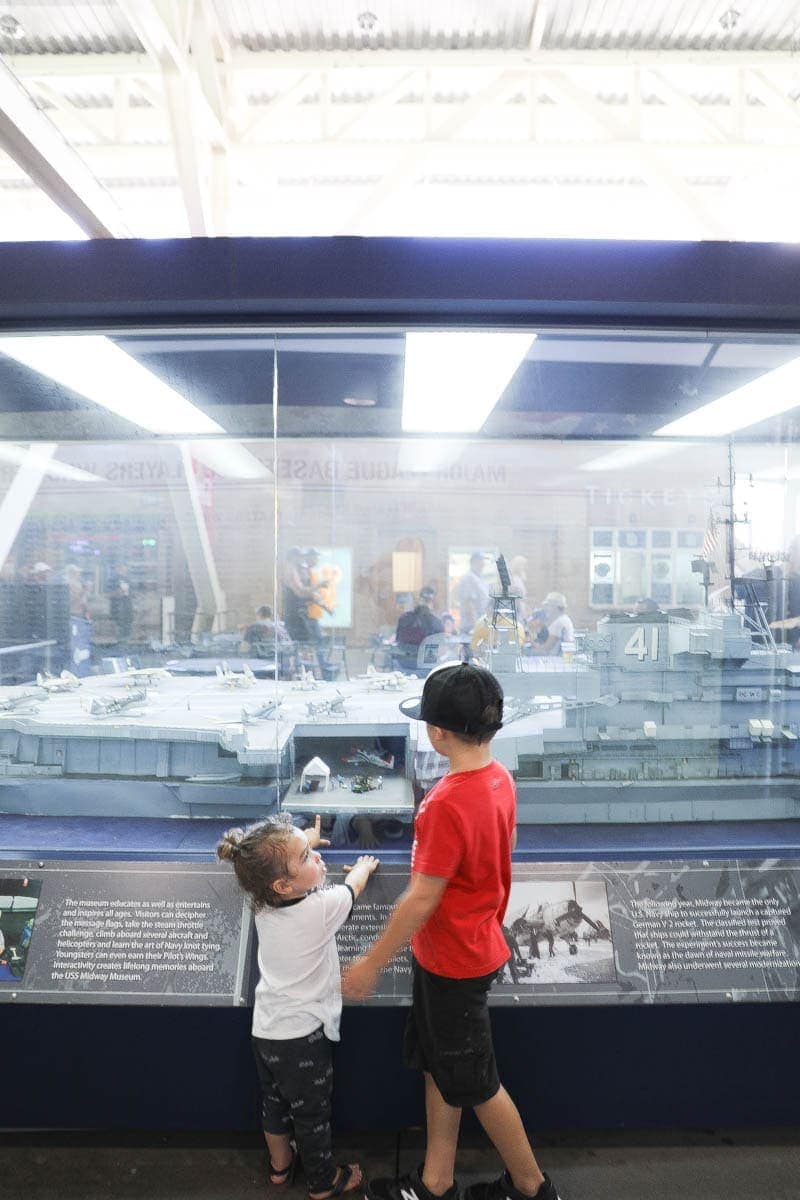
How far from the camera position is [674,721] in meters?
2.47

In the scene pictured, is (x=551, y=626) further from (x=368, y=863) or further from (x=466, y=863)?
(x=466, y=863)

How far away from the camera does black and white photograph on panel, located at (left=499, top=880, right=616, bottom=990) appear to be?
5.92 ft

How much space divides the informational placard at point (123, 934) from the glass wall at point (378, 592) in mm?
471

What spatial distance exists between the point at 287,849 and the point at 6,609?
4.92 feet

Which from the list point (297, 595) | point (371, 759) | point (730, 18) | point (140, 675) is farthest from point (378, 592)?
point (730, 18)

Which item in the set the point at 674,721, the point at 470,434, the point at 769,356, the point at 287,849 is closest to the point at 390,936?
the point at 287,849

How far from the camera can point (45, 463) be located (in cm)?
246

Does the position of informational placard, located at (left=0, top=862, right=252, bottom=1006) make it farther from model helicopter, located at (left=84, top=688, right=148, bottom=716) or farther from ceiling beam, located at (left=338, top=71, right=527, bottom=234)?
ceiling beam, located at (left=338, top=71, right=527, bottom=234)

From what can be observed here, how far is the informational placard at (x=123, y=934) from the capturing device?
5.88ft

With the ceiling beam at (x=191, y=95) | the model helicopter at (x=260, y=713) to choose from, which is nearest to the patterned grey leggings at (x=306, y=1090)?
the model helicopter at (x=260, y=713)

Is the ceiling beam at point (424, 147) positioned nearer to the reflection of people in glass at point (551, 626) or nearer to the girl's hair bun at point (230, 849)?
the reflection of people in glass at point (551, 626)

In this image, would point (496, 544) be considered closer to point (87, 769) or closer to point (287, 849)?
point (287, 849)

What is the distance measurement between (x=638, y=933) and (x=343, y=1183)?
0.95 meters

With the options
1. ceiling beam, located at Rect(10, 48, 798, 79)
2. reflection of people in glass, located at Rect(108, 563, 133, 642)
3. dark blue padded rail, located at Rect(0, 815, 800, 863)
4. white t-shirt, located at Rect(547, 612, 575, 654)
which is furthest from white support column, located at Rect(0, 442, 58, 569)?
ceiling beam, located at Rect(10, 48, 798, 79)
